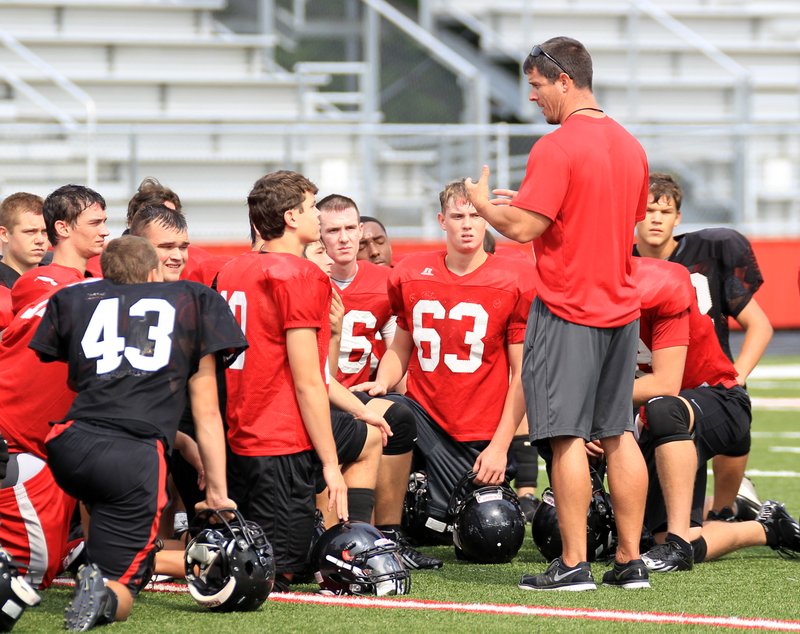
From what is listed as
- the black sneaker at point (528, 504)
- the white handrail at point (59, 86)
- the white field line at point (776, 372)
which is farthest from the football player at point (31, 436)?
the white field line at point (776, 372)

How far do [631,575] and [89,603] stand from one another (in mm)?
1874

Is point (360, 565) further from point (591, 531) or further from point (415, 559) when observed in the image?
point (591, 531)

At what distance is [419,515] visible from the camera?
574 centimetres

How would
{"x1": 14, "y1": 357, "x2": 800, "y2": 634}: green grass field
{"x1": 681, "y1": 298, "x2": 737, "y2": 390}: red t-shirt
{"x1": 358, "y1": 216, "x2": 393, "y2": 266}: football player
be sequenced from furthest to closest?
{"x1": 358, "y1": 216, "x2": 393, "y2": 266}: football player → {"x1": 681, "y1": 298, "x2": 737, "y2": 390}: red t-shirt → {"x1": 14, "y1": 357, "x2": 800, "y2": 634}: green grass field

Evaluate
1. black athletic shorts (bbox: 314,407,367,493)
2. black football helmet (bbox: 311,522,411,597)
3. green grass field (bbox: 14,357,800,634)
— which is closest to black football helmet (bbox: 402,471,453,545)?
green grass field (bbox: 14,357,800,634)

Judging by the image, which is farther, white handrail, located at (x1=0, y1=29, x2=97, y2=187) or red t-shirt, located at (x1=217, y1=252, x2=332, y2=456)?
white handrail, located at (x1=0, y1=29, x2=97, y2=187)

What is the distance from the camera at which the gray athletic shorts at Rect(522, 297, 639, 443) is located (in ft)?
15.3

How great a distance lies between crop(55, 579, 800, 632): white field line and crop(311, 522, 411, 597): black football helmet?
0.06 metres

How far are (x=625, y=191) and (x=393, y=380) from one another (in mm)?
1464

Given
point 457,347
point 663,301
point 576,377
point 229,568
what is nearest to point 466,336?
point 457,347

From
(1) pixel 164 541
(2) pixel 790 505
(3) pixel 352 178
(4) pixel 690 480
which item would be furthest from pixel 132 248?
(3) pixel 352 178

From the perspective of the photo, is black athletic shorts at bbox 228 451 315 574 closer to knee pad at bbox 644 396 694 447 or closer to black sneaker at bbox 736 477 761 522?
knee pad at bbox 644 396 694 447

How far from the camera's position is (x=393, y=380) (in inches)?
225

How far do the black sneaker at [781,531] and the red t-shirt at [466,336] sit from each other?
1.19 meters
